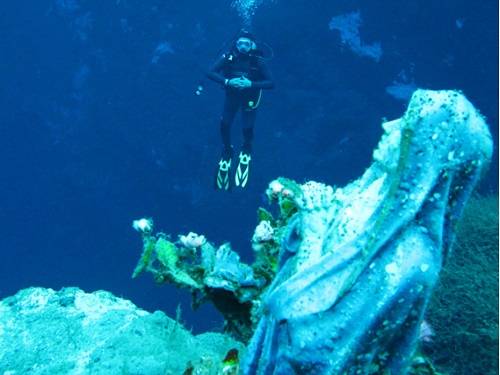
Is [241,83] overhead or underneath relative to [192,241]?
overhead

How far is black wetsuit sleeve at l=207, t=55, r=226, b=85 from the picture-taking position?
10.2 meters

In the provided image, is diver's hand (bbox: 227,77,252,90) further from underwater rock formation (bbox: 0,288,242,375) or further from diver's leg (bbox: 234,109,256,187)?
underwater rock formation (bbox: 0,288,242,375)

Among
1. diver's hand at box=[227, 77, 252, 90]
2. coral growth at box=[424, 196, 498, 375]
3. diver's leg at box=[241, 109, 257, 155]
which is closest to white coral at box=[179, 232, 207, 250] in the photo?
coral growth at box=[424, 196, 498, 375]

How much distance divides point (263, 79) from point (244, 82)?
3.21ft

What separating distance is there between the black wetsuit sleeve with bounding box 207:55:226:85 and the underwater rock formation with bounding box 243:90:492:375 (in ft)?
28.9

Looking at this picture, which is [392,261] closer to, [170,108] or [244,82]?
[244,82]

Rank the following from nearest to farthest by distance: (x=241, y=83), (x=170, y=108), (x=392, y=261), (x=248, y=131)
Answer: (x=392, y=261), (x=241, y=83), (x=248, y=131), (x=170, y=108)

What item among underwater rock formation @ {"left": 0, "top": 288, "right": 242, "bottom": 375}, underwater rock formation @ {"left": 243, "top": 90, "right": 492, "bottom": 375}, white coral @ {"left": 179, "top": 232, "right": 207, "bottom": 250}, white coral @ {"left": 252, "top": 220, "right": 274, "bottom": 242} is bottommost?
underwater rock formation @ {"left": 243, "top": 90, "right": 492, "bottom": 375}

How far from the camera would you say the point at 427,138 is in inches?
66.1

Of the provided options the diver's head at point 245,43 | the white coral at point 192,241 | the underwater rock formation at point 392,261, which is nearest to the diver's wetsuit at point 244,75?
the diver's head at point 245,43

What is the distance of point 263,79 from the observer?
1066 centimetres

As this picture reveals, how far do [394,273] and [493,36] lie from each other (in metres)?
15.8

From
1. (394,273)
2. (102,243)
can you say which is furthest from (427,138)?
(102,243)

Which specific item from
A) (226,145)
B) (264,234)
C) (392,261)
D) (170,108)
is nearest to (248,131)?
(226,145)
